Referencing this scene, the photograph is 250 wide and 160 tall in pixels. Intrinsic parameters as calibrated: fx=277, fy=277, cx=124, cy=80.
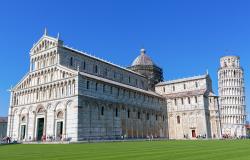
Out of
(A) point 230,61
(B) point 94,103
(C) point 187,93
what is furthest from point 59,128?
(A) point 230,61

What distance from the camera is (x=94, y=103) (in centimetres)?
4334

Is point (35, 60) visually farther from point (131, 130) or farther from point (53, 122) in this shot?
point (131, 130)

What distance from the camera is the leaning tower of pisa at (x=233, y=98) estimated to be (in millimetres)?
87938

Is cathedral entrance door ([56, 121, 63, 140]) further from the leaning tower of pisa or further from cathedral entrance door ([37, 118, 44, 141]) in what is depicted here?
the leaning tower of pisa

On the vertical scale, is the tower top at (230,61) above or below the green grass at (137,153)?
above

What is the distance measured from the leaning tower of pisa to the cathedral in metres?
29.1

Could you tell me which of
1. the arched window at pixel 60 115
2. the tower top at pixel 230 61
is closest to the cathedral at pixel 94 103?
the arched window at pixel 60 115

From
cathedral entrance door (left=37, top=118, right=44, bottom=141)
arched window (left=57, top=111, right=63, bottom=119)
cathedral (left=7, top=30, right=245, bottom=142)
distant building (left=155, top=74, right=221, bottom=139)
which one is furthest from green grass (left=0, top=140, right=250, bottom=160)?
distant building (left=155, top=74, right=221, bottom=139)

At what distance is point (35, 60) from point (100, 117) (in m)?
16.4

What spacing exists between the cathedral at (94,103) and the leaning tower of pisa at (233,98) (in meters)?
29.1

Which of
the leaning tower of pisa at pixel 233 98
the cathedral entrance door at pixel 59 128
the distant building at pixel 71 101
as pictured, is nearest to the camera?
the distant building at pixel 71 101

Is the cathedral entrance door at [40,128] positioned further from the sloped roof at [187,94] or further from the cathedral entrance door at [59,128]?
the sloped roof at [187,94]

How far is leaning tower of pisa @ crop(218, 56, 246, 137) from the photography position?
8794 cm

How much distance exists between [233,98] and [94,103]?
60.8 m
